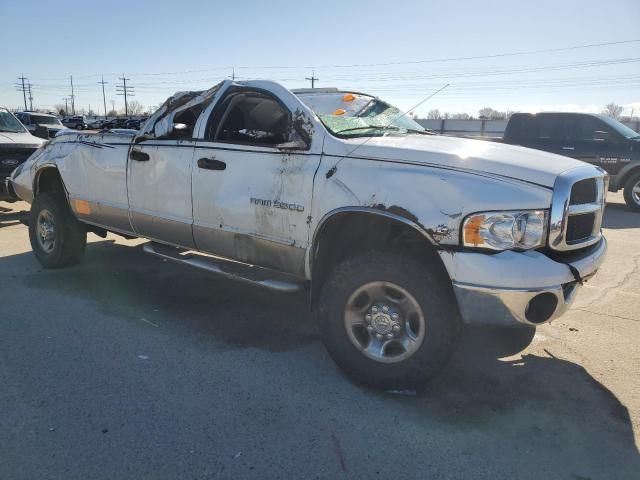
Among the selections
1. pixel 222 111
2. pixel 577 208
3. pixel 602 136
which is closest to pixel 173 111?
pixel 222 111

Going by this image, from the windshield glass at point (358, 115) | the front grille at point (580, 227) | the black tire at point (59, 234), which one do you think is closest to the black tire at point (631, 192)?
the windshield glass at point (358, 115)

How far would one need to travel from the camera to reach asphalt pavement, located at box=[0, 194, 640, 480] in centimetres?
251

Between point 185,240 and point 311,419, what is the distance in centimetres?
206

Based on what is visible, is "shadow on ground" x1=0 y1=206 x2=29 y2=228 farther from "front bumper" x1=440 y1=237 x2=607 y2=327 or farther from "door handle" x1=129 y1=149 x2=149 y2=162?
"front bumper" x1=440 y1=237 x2=607 y2=327

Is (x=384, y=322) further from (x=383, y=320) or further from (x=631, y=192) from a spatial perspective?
(x=631, y=192)

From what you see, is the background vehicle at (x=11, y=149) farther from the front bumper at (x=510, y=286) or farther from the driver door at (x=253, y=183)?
the front bumper at (x=510, y=286)

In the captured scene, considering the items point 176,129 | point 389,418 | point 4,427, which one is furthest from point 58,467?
point 176,129

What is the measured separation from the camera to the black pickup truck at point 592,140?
34.6 feet

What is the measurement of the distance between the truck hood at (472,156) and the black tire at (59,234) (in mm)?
3765

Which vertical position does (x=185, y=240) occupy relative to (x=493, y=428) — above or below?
above

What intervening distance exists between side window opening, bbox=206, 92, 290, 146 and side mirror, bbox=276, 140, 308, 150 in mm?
278

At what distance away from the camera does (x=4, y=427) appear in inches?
107

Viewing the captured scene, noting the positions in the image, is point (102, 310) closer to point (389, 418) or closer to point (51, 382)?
point (51, 382)

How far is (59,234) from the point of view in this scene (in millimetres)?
5520
